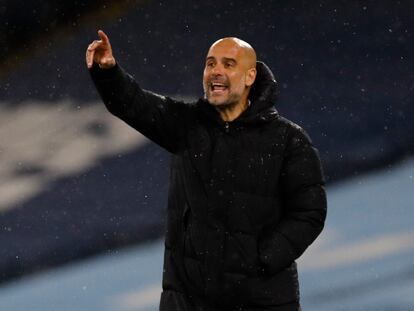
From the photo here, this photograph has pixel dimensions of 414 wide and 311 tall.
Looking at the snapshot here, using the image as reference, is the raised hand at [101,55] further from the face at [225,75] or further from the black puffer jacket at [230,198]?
the face at [225,75]

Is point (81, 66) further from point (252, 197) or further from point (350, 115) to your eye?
point (252, 197)

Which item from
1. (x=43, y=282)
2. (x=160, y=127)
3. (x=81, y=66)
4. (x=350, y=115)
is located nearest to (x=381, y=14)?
(x=350, y=115)

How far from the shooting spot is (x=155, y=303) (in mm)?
5598

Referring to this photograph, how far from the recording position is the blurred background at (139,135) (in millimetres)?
5688

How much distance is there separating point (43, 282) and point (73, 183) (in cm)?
53

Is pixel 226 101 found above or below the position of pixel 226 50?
below

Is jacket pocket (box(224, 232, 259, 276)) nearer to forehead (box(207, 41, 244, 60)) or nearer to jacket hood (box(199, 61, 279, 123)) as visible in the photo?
jacket hood (box(199, 61, 279, 123))

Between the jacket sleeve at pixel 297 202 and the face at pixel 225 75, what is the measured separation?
205 millimetres

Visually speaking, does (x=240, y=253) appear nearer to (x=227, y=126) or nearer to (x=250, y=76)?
(x=227, y=126)

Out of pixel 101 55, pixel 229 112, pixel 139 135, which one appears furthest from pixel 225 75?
pixel 139 135

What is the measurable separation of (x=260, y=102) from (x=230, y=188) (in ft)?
0.92

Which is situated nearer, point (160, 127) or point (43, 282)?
point (160, 127)

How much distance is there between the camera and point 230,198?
10.6 ft

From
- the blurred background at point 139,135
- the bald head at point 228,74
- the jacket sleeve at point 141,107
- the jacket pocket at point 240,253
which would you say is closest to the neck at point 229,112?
the bald head at point 228,74
